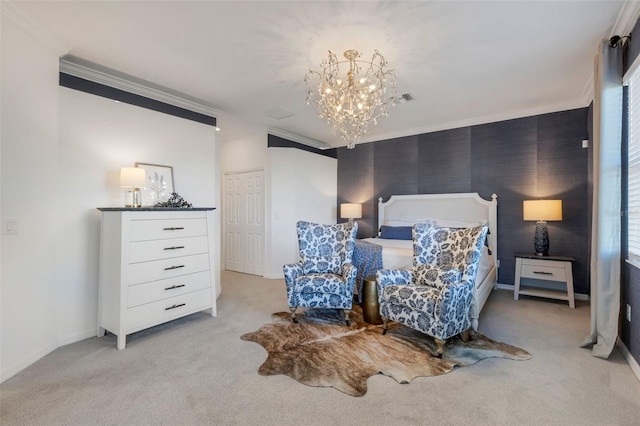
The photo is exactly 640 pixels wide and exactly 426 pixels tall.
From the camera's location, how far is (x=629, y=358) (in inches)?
90.3

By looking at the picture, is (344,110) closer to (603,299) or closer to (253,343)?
(253,343)

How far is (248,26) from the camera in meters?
2.35

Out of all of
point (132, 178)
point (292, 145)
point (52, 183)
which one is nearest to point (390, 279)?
point (132, 178)

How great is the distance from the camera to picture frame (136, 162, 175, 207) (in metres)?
3.31

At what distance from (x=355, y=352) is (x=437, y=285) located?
3.23ft

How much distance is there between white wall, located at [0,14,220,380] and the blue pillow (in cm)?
351

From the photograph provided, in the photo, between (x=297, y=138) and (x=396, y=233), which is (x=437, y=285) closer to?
(x=396, y=233)

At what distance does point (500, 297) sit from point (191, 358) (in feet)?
13.1

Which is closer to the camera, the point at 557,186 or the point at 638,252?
the point at 638,252

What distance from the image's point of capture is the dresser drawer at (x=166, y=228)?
272 centimetres

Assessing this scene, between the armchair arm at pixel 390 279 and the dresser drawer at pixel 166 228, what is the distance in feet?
6.51

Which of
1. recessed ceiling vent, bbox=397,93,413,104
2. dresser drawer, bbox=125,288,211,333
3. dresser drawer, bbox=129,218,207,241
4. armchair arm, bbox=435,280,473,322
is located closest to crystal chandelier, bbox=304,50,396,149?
recessed ceiling vent, bbox=397,93,413,104

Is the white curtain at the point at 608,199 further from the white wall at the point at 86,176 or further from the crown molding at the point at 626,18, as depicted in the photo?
the white wall at the point at 86,176

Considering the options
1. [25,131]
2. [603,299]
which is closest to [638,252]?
[603,299]
